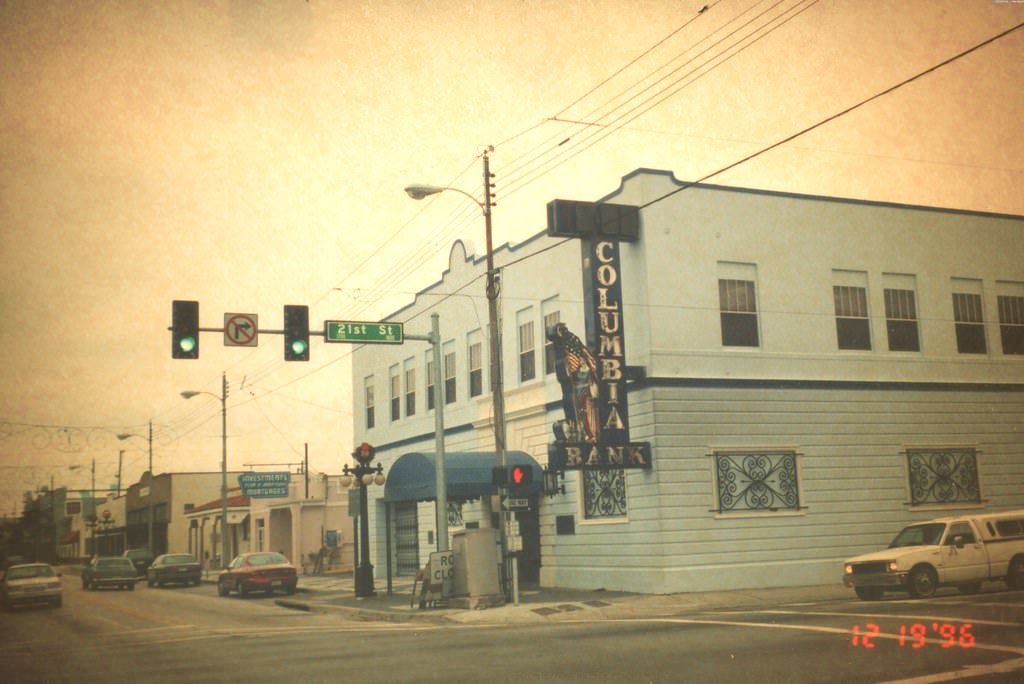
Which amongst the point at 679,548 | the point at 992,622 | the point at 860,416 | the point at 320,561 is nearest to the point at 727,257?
the point at 860,416

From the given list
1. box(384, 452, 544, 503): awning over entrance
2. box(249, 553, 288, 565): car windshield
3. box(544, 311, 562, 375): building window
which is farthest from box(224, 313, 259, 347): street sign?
box(249, 553, 288, 565): car windshield

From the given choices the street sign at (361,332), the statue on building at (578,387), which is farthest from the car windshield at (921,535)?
the street sign at (361,332)

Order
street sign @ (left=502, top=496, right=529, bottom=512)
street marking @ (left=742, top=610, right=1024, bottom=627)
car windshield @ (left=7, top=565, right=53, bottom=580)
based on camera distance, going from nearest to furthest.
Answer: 1. street marking @ (left=742, top=610, right=1024, bottom=627)
2. street sign @ (left=502, top=496, right=529, bottom=512)
3. car windshield @ (left=7, top=565, right=53, bottom=580)

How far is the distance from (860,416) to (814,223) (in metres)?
5.36

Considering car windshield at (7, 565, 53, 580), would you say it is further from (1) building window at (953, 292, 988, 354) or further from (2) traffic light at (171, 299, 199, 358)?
(1) building window at (953, 292, 988, 354)

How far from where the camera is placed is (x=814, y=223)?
27.8m

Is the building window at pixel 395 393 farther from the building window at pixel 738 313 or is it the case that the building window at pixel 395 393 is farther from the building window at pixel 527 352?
the building window at pixel 738 313

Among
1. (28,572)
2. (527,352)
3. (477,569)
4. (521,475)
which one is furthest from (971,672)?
(28,572)

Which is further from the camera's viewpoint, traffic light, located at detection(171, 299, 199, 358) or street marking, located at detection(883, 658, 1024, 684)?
traffic light, located at detection(171, 299, 199, 358)

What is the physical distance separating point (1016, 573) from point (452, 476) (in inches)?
555

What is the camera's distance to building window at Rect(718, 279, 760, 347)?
26234 millimetres

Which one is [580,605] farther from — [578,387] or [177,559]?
[177,559]

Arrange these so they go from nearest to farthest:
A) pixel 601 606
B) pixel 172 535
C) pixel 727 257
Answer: pixel 601 606 < pixel 727 257 < pixel 172 535

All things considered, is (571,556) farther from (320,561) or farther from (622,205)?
(320,561)
